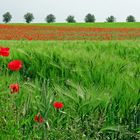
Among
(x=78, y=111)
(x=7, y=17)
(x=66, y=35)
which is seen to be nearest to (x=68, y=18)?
(x=7, y=17)

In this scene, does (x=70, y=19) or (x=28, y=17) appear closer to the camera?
(x=70, y=19)

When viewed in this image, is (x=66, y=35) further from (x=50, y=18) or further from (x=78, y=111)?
(x=50, y=18)

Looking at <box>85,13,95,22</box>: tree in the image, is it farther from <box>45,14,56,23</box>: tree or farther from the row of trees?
<box>45,14,56,23</box>: tree

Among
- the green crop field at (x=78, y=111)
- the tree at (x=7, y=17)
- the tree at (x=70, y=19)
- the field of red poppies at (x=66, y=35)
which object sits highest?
the green crop field at (x=78, y=111)

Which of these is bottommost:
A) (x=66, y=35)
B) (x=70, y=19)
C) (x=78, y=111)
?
(x=70, y=19)

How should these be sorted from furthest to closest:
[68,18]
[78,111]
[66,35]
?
[68,18], [66,35], [78,111]

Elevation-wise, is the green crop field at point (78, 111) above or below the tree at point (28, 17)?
above

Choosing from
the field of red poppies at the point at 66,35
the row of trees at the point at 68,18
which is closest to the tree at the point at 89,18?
the row of trees at the point at 68,18

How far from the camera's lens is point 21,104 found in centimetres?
370

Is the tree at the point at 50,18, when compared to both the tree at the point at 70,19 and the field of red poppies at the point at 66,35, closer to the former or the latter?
the tree at the point at 70,19

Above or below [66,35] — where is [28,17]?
below

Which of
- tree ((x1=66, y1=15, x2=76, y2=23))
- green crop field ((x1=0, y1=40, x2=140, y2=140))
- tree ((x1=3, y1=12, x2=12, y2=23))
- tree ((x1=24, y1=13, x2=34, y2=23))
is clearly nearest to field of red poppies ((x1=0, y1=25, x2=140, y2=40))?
green crop field ((x1=0, y1=40, x2=140, y2=140))

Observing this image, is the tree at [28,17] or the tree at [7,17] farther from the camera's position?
the tree at [7,17]

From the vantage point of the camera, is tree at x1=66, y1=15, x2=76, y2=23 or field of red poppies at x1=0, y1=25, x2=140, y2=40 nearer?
field of red poppies at x1=0, y1=25, x2=140, y2=40
